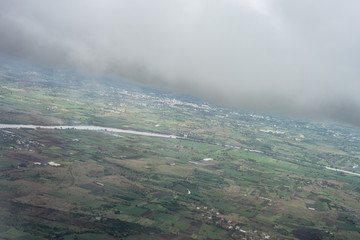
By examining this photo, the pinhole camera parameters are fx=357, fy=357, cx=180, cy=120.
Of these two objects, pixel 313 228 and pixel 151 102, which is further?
pixel 151 102

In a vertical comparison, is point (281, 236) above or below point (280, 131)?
below

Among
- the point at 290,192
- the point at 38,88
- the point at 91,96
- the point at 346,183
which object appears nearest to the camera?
the point at 290,192

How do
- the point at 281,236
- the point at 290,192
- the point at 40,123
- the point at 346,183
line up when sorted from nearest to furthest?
the point at 281,236
the point at 290,192
the point at 346,183
the point at 40,123

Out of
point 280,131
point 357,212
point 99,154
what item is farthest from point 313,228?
point 280,131

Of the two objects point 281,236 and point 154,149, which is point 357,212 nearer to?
point 281,236

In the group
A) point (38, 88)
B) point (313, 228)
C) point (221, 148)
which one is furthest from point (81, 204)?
point (38, 88)

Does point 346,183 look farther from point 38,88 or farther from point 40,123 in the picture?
point 38,88
